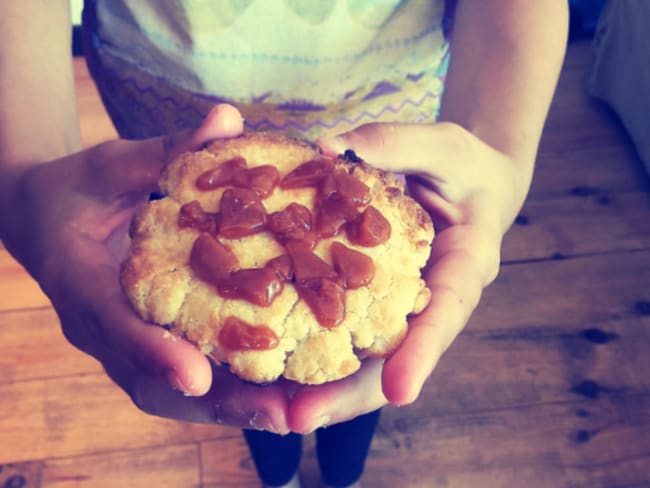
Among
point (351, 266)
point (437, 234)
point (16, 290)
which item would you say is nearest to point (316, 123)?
point (437, 234)

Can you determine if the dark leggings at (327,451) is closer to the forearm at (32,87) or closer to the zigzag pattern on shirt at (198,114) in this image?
the zigzag pattern on shirt at (198,114)

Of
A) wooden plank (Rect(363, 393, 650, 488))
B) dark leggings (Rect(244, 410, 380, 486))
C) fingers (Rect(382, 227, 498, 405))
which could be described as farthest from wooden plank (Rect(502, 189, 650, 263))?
fingers (Rect(382, 227, 498, 405))

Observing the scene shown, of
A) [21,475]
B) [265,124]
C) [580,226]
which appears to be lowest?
[21,475]

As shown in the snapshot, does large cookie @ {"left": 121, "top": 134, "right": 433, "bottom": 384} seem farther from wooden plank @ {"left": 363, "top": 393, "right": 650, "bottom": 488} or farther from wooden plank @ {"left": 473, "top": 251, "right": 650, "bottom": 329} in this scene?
wooden plank @ {"left": 473, "top": 251, "right": 650, "bottom": 329}

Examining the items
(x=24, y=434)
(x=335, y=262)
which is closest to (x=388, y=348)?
(x=335, y=262)

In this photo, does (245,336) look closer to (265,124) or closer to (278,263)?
(278,263)
